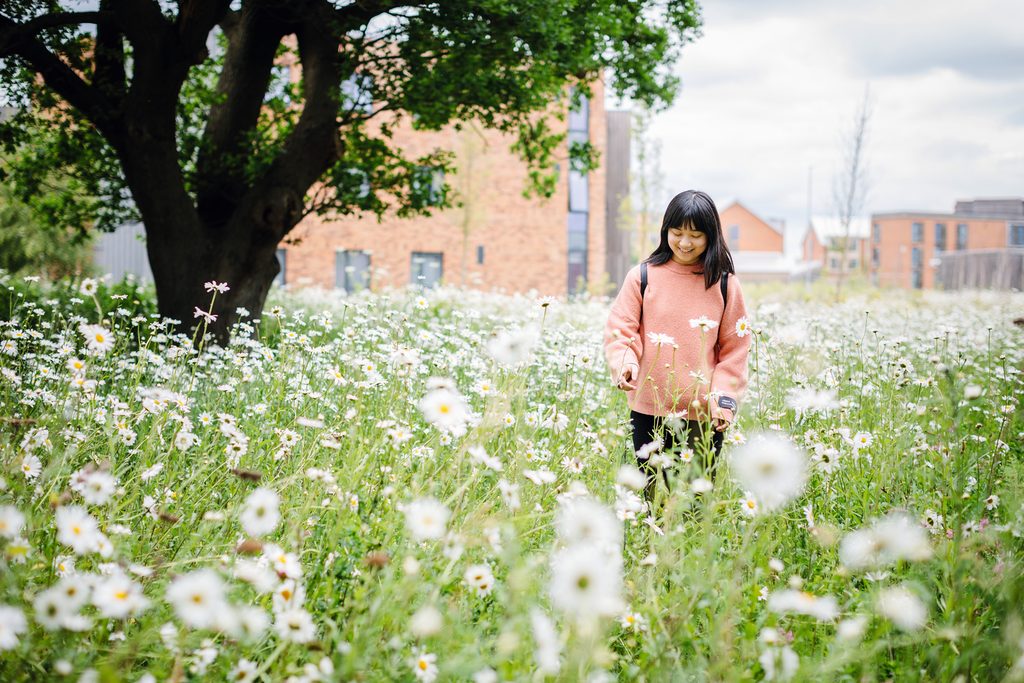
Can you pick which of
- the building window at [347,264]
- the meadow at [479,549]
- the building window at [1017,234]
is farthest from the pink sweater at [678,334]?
the building window at [1017,234]

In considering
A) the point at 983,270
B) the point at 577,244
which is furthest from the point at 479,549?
the point at 983,270

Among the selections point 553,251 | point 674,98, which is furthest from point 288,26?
point 553,251

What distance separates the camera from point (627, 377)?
10.8ft

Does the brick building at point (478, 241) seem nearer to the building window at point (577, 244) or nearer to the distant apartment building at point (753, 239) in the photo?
the building window at point (577, 244)

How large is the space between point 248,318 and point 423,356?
337 cm

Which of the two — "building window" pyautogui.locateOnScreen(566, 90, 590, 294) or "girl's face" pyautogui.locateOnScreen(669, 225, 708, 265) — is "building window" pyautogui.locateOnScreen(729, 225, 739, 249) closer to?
"building window" pyautogui.locateOnScreen(566, 90, 590, 294)

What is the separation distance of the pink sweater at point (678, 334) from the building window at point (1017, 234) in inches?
3144

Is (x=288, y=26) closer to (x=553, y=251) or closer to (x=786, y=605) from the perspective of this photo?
(x=786, y=605)

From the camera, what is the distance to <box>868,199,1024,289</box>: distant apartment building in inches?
2704

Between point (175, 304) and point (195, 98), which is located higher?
point (195, 98)

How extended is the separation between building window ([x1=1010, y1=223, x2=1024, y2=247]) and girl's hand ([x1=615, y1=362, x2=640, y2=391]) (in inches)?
3170

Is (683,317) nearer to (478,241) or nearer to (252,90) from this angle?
(252,90)

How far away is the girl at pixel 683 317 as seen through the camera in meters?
3.53

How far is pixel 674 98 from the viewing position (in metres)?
8.41
